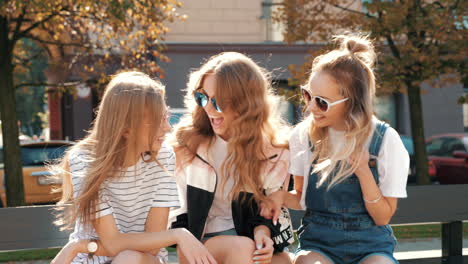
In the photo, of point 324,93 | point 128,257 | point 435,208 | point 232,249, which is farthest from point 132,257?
point 435,208

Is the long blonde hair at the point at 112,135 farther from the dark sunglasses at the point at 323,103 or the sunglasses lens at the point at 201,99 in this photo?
the dark sunglasses at the point at 323,103

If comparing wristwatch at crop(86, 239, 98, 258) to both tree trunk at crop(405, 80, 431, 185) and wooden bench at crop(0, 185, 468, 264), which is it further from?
tree trunk at crop(405, 80, 431, 185)

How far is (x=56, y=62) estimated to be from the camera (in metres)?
12.3

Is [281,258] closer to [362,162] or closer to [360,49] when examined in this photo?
[362,162]

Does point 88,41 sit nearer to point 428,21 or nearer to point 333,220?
point 428,21

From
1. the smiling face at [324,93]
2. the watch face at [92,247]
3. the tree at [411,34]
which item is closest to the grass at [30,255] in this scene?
the watch face at [92,247]

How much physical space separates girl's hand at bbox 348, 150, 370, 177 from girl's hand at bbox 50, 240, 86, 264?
1323 millimetres

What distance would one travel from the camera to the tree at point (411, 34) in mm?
10430

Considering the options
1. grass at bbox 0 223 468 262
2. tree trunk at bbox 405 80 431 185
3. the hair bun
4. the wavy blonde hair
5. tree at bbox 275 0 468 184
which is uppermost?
tree at bbox 275 0 468 184

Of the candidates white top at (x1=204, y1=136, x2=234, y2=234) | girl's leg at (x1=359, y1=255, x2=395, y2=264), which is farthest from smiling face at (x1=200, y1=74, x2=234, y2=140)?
girl's leg at (x1=359, y1=255, x2=395, y2=264)

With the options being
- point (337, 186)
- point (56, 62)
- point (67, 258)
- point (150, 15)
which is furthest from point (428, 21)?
point (67, 258)

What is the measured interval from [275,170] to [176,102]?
1542 cm

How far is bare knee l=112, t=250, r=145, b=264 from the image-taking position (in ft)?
9.28

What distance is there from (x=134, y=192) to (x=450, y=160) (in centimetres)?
1277
